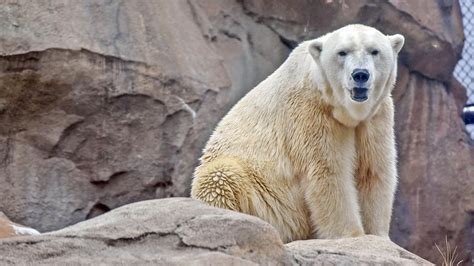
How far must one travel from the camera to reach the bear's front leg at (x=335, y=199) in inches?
239

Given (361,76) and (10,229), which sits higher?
(361,76)

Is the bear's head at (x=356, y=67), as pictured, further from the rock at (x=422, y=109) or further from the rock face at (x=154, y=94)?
the rock at (x=422, y=109)

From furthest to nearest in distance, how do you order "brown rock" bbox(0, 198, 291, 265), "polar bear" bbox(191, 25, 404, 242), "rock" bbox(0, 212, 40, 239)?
1. "rock" bbox(0, 212, 40, 239)
2. "polar bear" bbox(191, 25, 404, 242)
3. "brown rock" bbox(0, 198, 291, 265)

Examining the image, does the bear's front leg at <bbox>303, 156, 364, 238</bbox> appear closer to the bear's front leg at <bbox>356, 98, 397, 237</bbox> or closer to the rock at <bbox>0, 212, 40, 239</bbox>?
the bear's front leg at <bbox>356, 98, 397, 237</bbox>

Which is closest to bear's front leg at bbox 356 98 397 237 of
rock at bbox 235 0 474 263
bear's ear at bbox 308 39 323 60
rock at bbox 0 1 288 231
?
bear's ear at bbox 308 39 323 60

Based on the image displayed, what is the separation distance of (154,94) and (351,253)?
321cm

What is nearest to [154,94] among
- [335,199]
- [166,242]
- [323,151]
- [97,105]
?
[97,105]

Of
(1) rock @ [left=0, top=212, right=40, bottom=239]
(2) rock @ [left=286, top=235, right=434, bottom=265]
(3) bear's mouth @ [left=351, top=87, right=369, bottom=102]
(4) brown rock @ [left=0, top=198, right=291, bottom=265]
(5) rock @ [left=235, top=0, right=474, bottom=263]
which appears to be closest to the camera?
(4) brown rock @ [left=0, top=198, right=291, bottom=265]

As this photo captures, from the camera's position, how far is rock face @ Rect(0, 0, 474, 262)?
704 cm

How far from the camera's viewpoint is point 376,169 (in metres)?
6.14

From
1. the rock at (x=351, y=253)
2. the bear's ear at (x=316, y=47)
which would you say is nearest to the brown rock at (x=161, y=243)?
the rock at (x=351, y=253)

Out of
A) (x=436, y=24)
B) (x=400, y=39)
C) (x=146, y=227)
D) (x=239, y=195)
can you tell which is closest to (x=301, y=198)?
(x=239, y=195)

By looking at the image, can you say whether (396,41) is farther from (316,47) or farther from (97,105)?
(97,105)

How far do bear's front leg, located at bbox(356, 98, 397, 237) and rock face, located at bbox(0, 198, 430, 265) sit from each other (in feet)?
6.10
